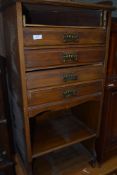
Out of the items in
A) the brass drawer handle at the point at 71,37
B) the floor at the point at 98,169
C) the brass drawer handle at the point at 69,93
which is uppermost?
the brass drawer handle at the point at 71,37

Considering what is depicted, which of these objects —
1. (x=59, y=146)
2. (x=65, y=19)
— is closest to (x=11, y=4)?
(x=65, y=19)

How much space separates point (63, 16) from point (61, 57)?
420mm

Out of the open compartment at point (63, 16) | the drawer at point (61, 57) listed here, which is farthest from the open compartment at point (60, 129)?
the open compartment at point (63, 16)

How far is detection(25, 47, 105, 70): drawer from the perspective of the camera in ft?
3.42

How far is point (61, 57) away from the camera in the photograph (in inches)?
44.3

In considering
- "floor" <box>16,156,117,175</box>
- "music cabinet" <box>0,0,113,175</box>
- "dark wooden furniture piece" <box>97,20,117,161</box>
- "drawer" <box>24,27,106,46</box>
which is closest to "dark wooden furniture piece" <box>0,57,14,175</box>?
"music cabinet" <box>0,0,113,175</box>

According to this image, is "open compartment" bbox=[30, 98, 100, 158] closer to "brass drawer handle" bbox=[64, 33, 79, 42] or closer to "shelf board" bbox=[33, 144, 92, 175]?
"shelf board" bbox=[33, 144, 92, 175]

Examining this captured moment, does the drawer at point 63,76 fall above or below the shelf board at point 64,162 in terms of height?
above

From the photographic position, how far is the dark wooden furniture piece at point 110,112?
1.35 metres

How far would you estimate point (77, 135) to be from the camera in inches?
59.8

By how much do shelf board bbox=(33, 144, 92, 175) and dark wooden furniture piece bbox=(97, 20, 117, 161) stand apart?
0.63 ft

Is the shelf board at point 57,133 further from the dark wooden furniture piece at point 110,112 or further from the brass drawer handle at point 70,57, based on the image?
the brass drawer handle at point 70,57

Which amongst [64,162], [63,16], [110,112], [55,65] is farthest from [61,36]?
[64,162]

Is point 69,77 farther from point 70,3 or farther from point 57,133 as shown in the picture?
point 57,133
